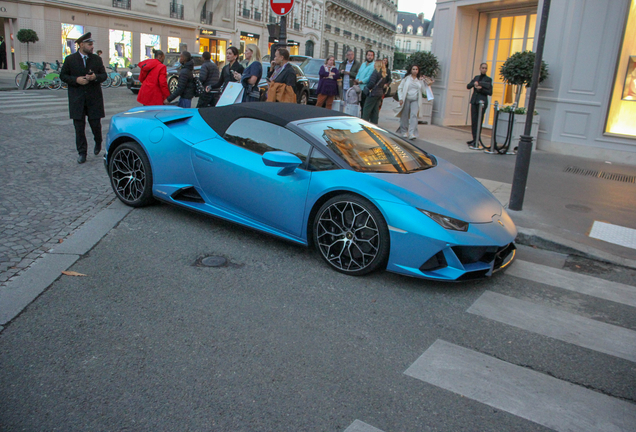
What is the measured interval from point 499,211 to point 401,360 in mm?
2011

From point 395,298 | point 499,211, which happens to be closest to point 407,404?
point 395,298

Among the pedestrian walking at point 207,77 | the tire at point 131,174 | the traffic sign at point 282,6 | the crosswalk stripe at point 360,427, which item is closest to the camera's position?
the crosswalk stripe at point 360,427

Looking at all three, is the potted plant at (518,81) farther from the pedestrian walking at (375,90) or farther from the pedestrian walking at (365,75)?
the pedestrian walking at (365,75)

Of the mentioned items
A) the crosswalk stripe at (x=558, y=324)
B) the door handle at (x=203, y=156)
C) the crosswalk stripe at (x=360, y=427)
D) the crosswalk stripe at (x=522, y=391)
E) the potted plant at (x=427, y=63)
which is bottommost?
the crosswalk stripe at (x=360, y=427)

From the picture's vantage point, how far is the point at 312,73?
758 inches

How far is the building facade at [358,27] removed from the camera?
65.8 metres

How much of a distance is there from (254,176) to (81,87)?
4.35m

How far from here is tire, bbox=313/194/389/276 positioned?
159 inches

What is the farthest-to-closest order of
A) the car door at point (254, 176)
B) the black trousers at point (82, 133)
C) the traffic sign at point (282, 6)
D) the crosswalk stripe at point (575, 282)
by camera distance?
the traffic sign at point (282, 6), the black trousers at point (82, 133), the car door at point (254, 176), the crosswalk stripe at point (575, 282)

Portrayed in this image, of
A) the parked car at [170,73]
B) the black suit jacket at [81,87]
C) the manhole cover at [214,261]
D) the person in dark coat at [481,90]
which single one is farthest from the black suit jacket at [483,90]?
the parked car at [170,73]

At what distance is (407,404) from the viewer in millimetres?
2688

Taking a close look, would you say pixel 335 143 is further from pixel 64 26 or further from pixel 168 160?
pixel 64 26

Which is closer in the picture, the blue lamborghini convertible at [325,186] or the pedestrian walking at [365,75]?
the blue lamborghini convertible at [325,186]

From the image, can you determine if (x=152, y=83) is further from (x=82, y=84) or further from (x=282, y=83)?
(x=282, y=83)
